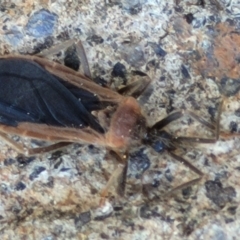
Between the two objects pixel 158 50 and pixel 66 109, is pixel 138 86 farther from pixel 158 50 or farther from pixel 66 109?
pixel 66 109

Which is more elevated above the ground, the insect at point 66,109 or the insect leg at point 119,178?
the insect at point 66,109

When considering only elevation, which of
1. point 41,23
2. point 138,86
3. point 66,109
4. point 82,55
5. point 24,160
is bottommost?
point 24,160

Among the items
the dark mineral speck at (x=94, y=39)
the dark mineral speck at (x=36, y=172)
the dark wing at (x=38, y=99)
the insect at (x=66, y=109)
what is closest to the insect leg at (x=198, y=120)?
the insect at (x=66, y=109)

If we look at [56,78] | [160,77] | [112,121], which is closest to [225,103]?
[160,77]

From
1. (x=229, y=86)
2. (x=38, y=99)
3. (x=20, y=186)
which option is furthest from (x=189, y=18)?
(x=20, y=186)

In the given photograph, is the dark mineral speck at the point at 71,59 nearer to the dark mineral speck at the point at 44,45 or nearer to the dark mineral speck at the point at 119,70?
the dark mineral speck at the point at 44,45

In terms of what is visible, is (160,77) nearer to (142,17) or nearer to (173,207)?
(142,17)

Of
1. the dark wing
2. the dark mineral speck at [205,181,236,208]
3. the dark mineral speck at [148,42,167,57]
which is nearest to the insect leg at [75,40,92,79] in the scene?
the dark wing

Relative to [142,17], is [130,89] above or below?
below
